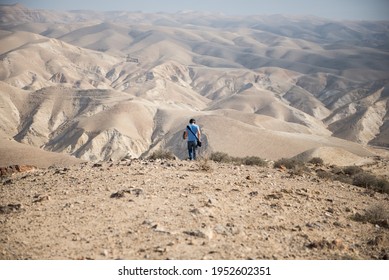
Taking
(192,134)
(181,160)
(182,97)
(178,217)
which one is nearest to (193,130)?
(192,134)

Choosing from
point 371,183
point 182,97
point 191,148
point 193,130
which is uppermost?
point 193,130

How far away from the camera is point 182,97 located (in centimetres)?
10006

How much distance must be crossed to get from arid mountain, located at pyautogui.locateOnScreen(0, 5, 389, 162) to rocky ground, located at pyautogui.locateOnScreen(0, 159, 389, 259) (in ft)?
96.7

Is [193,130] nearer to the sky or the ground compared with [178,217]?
nearer to the ground

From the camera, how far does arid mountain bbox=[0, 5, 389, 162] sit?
2081 inches

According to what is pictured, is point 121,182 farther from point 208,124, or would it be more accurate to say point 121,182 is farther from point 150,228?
point 208,124

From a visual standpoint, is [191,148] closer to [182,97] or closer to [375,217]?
[375,217]

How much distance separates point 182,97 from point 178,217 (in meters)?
93.9

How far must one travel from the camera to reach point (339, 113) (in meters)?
87.4

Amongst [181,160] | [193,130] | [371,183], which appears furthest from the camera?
[181,160]

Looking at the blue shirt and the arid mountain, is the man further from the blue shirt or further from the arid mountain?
the arid mountain

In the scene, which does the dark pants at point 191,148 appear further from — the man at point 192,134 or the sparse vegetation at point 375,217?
the sparse vegetation at point 375,217

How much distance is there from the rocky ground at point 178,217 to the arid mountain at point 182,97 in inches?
1160

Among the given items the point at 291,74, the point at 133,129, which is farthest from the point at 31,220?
the point at 291,74
